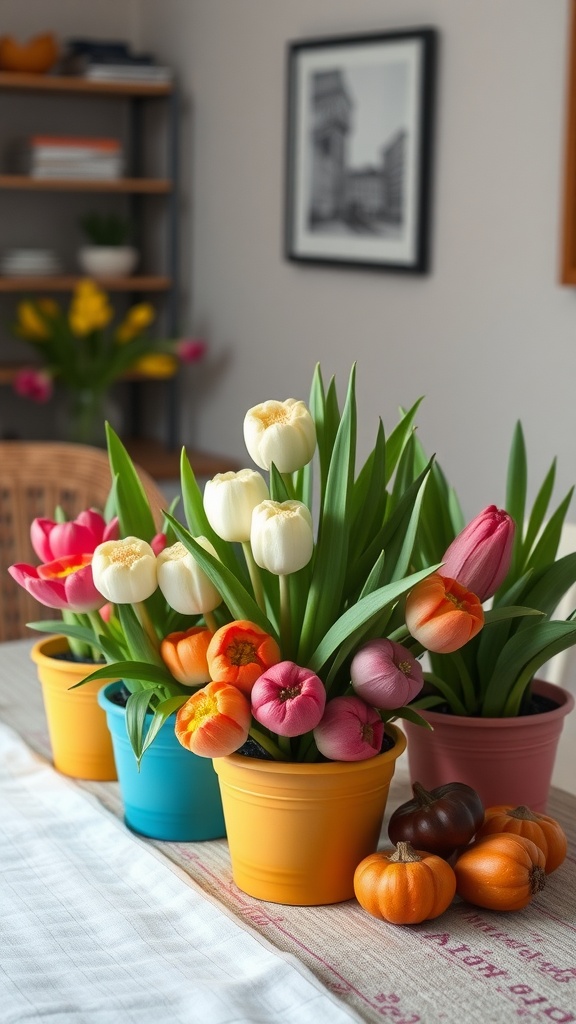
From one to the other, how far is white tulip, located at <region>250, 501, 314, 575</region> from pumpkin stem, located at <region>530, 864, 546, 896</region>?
27 centimetres

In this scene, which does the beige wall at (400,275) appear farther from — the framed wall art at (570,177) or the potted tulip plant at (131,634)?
the potted tulip plant at (131,634)

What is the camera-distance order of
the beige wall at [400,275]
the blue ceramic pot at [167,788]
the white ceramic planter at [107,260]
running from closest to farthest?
1. the blue ceramic pot at [167,788]
2. the beige wall at [400,275]
3. the white ceramic planter at [107,260]

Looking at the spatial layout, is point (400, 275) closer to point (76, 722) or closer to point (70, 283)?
point (70, 283)

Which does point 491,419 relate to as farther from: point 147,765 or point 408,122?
point 147,765

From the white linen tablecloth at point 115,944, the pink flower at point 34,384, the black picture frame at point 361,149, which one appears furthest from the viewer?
the pink flower at point 34,384

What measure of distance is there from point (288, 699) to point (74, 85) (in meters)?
3.04

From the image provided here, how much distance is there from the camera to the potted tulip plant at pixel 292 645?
861mm

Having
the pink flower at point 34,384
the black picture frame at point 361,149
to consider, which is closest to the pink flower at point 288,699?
the black picture frame at point 361,149

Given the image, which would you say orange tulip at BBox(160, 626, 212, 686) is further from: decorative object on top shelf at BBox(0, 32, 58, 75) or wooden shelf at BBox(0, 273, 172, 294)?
decorative object on top shelf at BBox(0, 32, 58, 75)

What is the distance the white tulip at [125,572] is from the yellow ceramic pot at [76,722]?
8.8 inches

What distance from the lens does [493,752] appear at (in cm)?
101

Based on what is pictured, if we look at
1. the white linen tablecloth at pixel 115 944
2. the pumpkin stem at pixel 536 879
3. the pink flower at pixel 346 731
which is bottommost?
the white linen tablecloth at pixel 115 944

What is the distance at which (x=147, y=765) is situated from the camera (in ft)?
3.31

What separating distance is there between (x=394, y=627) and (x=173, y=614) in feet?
0.63
